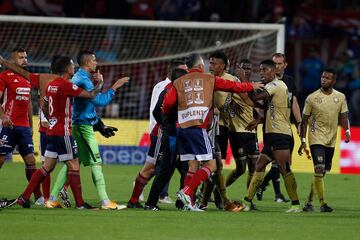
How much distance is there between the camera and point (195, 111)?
14.8 meters

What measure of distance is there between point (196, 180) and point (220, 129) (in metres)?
2.46

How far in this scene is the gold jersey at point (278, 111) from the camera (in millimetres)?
15445

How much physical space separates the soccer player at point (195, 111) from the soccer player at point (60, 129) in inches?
43.8

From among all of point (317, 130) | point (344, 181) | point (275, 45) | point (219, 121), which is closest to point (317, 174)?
point (317, 130)

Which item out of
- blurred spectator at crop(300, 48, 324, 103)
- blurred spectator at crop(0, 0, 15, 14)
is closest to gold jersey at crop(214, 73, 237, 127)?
blurred spectator at crop(300, 48, 324, 103)

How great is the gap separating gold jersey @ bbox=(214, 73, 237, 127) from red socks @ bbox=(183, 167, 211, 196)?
1932 mm

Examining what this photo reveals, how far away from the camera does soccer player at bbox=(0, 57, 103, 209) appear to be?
14.6 m

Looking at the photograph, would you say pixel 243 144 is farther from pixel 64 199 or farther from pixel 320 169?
pixel 64 199

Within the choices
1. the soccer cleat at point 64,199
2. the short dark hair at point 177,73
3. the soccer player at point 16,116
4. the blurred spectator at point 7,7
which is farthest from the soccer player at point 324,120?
the blurred spectator at point 7,7

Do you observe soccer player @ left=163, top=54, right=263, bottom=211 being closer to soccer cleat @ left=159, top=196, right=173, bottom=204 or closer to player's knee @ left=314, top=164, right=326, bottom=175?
player's knee @ left=314, top=164, right=326, bottom=175

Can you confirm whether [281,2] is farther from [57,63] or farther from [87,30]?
[57,63]

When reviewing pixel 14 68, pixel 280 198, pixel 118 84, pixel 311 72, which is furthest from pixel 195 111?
pixel 311 72

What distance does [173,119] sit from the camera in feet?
50.1

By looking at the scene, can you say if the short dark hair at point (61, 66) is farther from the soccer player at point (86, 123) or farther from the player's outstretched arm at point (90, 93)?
the player's outstretched arm at point (90, 93)
